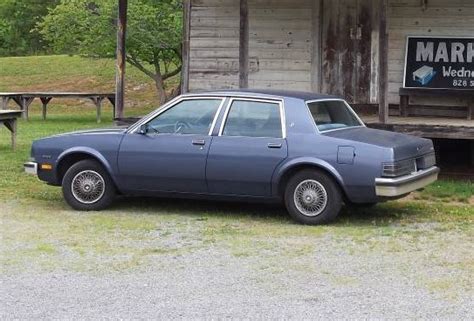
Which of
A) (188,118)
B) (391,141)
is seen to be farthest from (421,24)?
(188,118)

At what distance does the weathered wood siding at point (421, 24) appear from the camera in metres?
13.8

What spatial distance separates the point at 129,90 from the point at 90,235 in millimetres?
A: 25323

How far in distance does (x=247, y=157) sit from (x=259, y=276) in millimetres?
2506

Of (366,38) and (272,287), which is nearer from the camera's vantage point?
(272,287)

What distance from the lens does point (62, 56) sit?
41031 mm

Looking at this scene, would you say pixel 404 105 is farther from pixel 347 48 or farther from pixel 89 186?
pixel 89 186

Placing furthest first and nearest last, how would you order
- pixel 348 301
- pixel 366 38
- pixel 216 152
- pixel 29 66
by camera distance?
1. pixel 29 66
2. pixel 366 38
3. pixel 216 152
4. pixel 348 301

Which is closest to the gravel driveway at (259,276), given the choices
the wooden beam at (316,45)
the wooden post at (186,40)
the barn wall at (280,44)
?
the wooden beam at (316,45)

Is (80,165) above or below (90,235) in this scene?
above

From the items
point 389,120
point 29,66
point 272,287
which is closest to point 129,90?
point 29,66

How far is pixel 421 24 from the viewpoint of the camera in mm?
14055

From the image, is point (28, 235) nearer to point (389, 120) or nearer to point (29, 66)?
point (389, 120)

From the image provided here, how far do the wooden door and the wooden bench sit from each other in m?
0.74

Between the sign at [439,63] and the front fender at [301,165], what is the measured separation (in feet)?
19.9
